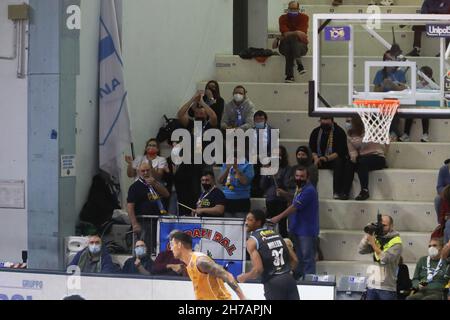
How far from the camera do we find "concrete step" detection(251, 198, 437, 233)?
1345 cm

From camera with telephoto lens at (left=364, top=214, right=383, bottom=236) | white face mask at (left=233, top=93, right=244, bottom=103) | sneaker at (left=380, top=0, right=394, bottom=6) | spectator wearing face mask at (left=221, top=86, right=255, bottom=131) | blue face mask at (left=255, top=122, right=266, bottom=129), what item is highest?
sneaker at (left=380, top=0, right=394, bottom=6)

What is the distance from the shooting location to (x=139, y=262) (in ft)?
39.0

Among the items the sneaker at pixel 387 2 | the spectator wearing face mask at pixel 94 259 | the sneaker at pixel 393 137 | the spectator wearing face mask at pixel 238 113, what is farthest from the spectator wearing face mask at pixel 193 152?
the sneaker at pixel 387 2

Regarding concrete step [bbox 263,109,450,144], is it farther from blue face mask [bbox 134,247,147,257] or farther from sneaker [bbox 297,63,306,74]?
blue face mask [bbox 134,247,147,257]

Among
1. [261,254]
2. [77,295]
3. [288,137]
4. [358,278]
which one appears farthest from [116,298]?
[288,137]

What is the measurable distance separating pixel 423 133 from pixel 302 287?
5.22m

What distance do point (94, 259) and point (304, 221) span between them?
273 cm

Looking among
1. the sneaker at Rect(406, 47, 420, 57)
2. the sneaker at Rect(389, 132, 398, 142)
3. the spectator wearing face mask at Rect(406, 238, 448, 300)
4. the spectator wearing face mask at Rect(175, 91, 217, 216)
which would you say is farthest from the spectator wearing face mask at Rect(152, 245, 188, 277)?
the sneaker at Rect(406, 47, 420, 57)

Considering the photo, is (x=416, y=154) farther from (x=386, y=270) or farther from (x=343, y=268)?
(x=386, y=270)

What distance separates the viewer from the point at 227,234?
40.0 ft

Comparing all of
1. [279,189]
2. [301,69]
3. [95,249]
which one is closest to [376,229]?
[279,189]

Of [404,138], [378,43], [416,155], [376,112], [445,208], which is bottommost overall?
[445,208]

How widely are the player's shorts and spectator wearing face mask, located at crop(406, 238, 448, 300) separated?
1898mm

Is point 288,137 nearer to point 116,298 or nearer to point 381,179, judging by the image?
point 381,179
